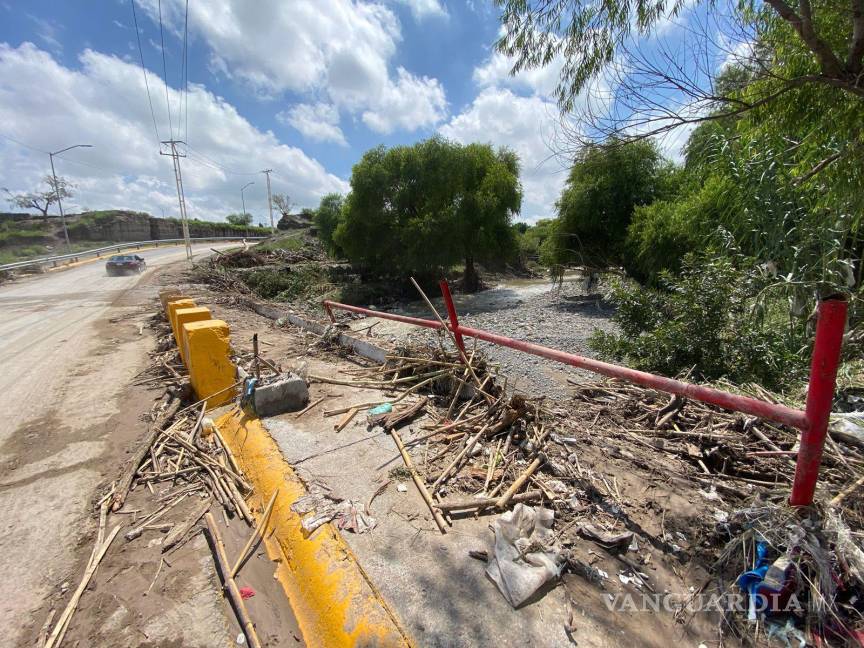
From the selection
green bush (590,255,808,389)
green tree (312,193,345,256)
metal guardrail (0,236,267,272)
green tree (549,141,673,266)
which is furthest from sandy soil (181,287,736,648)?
metal guardrail (0,236,267,272)

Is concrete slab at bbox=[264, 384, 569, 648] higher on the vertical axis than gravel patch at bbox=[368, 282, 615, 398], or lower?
higher

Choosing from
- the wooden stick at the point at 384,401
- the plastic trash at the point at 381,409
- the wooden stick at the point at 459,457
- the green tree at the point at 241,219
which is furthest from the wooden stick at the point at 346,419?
the green tree at the point at 241,219

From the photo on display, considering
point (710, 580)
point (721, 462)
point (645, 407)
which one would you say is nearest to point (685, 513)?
point (710, 580)

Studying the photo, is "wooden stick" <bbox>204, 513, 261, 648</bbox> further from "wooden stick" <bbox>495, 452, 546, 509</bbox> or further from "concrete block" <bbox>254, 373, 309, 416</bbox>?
"wooden stick" <bbox>495, 452, 546, 509</bbox>

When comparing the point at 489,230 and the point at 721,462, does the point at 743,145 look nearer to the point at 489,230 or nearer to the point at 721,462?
the point at 721,462

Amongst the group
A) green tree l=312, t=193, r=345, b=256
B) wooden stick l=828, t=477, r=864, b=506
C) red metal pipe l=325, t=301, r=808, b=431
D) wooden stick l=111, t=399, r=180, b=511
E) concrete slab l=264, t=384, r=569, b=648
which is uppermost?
green tree l=312, t=193, r=345, b=256

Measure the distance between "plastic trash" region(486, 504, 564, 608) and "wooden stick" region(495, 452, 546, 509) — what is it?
21 centimetres

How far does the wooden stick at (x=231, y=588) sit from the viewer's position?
78.1 inches

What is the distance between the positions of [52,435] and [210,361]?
67.8 inches

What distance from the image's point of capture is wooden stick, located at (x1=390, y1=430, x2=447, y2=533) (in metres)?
2.40

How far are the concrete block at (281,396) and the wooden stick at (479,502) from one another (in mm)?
2247

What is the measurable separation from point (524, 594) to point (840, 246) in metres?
5.46

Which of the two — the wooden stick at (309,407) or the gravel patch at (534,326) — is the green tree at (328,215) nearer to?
the gravel patch at (534,326)

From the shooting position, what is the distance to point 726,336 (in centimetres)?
506
